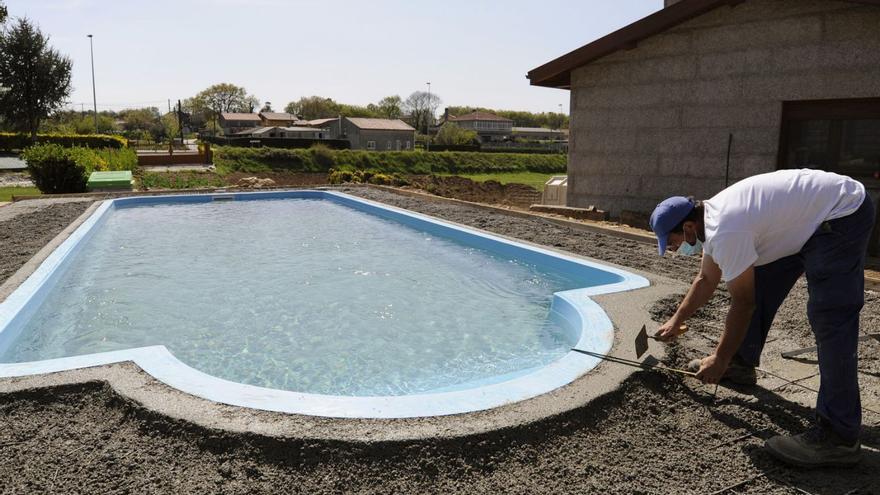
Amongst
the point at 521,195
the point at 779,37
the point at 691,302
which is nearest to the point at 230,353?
the point at 691,302

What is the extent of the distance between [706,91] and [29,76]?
39.6 metres

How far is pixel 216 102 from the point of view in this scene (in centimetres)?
9981

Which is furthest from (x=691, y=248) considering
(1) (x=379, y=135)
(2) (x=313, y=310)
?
(1) (x=379, y=135)

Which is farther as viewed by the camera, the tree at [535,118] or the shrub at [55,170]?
the tree at [535,118]

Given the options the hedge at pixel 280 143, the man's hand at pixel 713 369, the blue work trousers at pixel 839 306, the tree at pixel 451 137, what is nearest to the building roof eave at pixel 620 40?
the blue work trousers at pixel 839 306

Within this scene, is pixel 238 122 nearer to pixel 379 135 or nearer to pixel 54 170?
pixel 379 135

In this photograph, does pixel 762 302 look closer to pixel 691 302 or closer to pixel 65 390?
pixel 691 302

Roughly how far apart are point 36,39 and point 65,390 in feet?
133

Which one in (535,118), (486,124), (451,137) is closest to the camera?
(451,137)

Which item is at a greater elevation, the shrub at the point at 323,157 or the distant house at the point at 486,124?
the distant house at the point at 486,124

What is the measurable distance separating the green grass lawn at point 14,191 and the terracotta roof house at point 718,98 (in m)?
14.3

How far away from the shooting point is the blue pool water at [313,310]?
502cm

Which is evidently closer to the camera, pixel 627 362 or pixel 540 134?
pixel 627 362

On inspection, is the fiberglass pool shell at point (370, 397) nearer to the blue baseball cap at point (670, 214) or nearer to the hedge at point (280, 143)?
the blue baseball cap at point (670, 214)
